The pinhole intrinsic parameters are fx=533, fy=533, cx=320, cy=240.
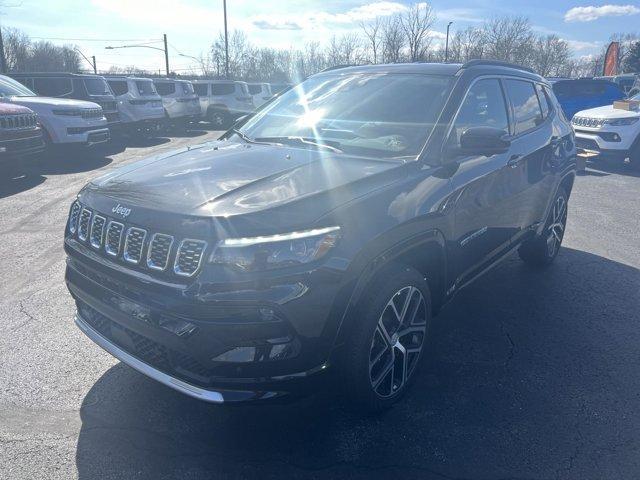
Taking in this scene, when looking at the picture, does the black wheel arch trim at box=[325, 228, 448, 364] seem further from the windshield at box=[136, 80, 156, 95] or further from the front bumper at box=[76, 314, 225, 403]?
the windshield at box=[136, 80, 156, 95]

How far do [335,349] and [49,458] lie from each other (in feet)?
5.09

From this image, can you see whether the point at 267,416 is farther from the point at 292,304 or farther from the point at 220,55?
the point at 220,55

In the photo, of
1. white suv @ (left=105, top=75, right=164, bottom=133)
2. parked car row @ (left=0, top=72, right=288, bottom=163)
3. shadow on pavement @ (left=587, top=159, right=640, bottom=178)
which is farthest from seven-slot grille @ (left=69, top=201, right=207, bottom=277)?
white suv @ (left=105, top=75, right=164, bottom=133)

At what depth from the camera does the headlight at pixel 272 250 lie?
7.79 feet

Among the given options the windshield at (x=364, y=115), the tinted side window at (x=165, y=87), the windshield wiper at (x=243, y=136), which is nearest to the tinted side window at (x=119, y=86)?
the tinted side window at (x=165, y=87)

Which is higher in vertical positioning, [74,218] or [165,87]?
[165,87]

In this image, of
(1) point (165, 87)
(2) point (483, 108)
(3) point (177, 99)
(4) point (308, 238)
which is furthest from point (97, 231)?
(1) point (165, 87)

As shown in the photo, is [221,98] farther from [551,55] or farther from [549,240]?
[551,55]

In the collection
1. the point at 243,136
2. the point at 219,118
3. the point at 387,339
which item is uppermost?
the point at 243,136

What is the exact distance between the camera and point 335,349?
8.70ft

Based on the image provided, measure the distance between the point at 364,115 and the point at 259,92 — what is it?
21.7 meters

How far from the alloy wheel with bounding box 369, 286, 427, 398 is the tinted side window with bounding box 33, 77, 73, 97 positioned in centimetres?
1333

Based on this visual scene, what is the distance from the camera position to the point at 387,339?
2975 millimetres

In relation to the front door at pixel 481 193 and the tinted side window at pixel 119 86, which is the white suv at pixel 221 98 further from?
the front door at pixel 481 193
